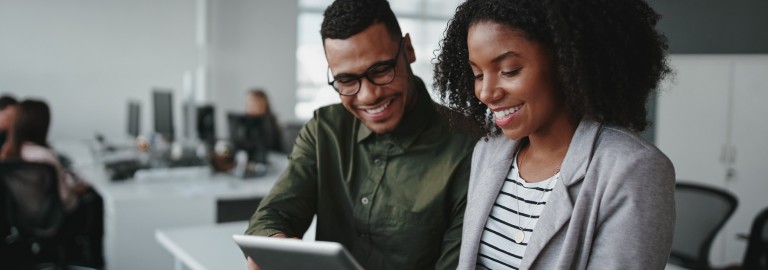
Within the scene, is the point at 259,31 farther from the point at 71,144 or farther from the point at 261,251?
the point at 261,251

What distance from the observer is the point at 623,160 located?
917 millimetres

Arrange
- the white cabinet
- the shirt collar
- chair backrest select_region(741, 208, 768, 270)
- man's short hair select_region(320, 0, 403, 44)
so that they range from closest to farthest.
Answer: man's short hair select_region(320, 0, 403, 44), the shirt collar, chair backrest select_region(741, 208, 768, 270), the white cabinet

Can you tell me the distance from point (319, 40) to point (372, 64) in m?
6.36

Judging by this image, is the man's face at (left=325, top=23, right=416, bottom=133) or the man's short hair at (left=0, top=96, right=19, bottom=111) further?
the man's short hair at (left=0, top=96, right=19, bottom=111)

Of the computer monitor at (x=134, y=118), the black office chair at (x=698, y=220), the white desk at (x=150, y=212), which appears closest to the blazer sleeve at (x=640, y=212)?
the black office chair at (x=698, y=220)

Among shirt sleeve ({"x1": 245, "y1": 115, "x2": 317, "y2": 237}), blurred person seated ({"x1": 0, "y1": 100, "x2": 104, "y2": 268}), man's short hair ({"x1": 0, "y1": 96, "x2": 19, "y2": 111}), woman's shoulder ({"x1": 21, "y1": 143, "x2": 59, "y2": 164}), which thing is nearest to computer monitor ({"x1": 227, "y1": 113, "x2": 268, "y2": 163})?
blurred person seated ({"x1": 0, "y1": 100, "x2": 104, "y2": 268})

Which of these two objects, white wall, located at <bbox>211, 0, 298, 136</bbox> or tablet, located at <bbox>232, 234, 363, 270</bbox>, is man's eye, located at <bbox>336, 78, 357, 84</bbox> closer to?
tablet, located at <bbox>232, 234, 363, 270</bbox>

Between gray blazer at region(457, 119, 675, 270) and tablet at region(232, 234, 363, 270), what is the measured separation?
335mm

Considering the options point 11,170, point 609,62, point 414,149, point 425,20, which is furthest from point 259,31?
point 609,62

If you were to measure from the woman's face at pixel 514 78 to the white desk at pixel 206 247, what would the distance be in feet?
3.38

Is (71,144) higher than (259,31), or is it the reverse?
(259,31)

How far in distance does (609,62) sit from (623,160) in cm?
16

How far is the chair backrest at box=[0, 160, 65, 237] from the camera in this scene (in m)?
3.05

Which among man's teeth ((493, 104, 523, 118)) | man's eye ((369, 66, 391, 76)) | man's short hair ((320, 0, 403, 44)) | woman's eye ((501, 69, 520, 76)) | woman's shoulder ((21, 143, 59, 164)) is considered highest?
man's short hair ((320, 0, 403, 44))
